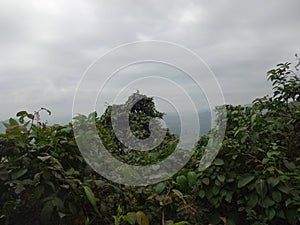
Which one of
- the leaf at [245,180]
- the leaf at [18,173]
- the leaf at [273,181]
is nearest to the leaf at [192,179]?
the leaf at [245,180]

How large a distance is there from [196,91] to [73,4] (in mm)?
1320

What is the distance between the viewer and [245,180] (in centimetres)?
151

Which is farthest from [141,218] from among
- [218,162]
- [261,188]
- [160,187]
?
[261,188]

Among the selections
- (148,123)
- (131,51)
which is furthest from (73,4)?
(148,123)

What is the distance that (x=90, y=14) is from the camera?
91.7 inches

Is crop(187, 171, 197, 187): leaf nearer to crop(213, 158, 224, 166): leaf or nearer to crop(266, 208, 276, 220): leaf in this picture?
crop(213, 158, 224, 166): leaf

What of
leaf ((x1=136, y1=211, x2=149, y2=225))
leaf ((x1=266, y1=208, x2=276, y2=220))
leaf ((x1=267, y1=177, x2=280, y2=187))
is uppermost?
leaf ((x1=267, y1=177, x2=280, y2=187))

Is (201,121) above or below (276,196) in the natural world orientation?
above

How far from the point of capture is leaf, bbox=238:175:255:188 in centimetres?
149

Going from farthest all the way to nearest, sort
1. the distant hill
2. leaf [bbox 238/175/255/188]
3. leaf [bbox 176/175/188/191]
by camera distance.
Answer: the distant hill → leaf [bbox 176/175/188/191] → leaf [bbox 238/175/255/188]

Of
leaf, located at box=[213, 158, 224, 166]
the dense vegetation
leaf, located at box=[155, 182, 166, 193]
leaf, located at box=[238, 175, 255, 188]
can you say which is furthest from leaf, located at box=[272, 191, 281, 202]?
leaf, located at box=[155, 182, 166, 193]

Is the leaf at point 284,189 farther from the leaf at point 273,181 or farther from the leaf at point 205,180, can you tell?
the leaf at point 205,180

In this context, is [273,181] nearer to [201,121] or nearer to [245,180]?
[245,180]

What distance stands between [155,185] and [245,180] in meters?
0.46
